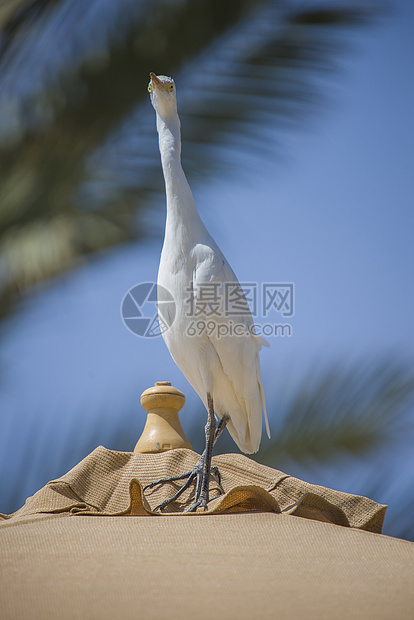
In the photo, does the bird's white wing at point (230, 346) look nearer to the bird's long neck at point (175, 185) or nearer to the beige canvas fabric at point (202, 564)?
the bird's long neck at point (175, 185)

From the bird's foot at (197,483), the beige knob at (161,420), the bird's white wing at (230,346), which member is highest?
the bird's white wing at (230,346)

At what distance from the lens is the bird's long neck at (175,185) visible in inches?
130

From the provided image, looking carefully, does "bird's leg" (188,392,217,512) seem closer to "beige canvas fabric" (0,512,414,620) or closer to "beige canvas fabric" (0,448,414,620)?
"beige canvas fabric" (0,448,414,620)

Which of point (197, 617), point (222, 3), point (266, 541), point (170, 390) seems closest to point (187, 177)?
point (222, 3)

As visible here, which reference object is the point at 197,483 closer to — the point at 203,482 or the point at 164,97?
the point at 203,482

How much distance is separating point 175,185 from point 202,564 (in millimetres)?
2312

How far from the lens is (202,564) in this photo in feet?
4.56

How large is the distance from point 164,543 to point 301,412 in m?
2.64

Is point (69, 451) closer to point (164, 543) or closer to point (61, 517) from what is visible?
point (61, 517)

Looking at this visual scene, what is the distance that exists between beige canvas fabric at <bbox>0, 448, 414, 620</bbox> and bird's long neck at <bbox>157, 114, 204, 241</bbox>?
1697 mm

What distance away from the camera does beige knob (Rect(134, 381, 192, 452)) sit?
266 centimetres

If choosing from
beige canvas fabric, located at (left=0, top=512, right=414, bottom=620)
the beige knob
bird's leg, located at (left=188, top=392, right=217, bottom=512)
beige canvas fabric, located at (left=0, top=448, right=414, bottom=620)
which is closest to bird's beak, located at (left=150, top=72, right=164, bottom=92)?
the beige knob

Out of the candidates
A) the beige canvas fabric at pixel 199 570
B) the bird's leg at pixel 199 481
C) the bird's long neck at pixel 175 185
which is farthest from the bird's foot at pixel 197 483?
the bird's long neck at pixel 175 185

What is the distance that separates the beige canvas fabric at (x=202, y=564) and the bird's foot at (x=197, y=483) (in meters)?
0.56
